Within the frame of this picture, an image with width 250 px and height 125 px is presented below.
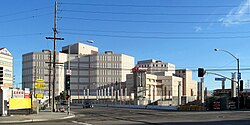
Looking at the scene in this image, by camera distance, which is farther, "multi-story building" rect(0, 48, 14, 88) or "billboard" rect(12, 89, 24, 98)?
"billboard" rect(12, 89, 24, 98)

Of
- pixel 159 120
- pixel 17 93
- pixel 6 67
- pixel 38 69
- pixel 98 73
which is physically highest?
pixel 38 69

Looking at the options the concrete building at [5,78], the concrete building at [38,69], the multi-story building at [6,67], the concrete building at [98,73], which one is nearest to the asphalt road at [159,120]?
the concrete building at [5,78]

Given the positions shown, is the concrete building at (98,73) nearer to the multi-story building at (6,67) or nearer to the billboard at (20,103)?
the billboard at (20,103)

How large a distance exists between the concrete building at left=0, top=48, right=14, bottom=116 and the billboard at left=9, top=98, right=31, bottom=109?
75 cm

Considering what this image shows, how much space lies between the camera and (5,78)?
35.0 m

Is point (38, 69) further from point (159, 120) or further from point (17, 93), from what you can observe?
point (159, 120)

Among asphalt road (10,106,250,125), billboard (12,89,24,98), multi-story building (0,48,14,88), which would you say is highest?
multi-story building (0,48,14,88)

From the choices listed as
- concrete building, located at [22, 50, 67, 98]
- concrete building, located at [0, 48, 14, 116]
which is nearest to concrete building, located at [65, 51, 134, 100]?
concrete building, located at [22, 50, 67, 98]

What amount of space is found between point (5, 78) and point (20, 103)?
372 centimetres

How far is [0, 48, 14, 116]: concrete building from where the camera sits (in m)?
34.2

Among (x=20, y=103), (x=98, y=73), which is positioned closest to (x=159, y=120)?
(x=20, y=103)

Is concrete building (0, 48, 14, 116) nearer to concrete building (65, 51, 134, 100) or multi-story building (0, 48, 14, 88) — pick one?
multi-story building (0, 48, 14, 88)

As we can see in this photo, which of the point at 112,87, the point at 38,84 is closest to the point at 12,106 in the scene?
the point at 38,84

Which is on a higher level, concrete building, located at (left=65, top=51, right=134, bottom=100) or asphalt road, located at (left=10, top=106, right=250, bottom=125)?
concrete building, located at (left=65, top=51, right=134, bottom=100)
